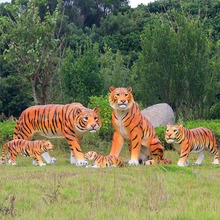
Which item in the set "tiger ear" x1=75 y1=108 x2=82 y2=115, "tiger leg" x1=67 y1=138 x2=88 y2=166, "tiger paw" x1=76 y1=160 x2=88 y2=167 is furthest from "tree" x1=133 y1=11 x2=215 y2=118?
"tiger paw" x1=76 y1=160 x2=88 y2=167

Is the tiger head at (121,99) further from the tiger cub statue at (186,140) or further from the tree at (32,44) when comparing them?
the tree at (32,44)

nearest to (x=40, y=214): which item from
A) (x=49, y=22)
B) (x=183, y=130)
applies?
(x=183, y=130)

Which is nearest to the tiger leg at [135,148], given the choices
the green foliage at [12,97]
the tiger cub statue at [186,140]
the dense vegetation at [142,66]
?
the tiger cub statue at [186,140]

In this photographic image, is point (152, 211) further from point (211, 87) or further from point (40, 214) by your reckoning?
point (211, 87)

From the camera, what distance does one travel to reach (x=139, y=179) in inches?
286

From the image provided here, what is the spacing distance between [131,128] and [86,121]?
79 cm

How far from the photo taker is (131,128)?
9406mm

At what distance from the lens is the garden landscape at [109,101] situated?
5883 mm

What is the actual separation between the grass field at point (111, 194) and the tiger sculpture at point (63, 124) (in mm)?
1111

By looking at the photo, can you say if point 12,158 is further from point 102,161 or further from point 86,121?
point 102,161

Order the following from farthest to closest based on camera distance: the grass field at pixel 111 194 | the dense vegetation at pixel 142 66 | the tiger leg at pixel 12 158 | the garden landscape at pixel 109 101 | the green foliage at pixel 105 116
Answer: the dense vegetation at pixel 142 66, the green foliage at pixel 105 116, the tiger leg at pixel 12 158, the garden landscape at pixel 109 101, the grass field at pixel 111 194

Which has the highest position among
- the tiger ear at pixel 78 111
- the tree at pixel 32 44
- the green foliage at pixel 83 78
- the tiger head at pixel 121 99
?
the tree at pixel 32 44

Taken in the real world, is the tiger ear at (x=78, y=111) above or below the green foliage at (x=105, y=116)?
above

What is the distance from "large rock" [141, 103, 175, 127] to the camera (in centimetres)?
1362
